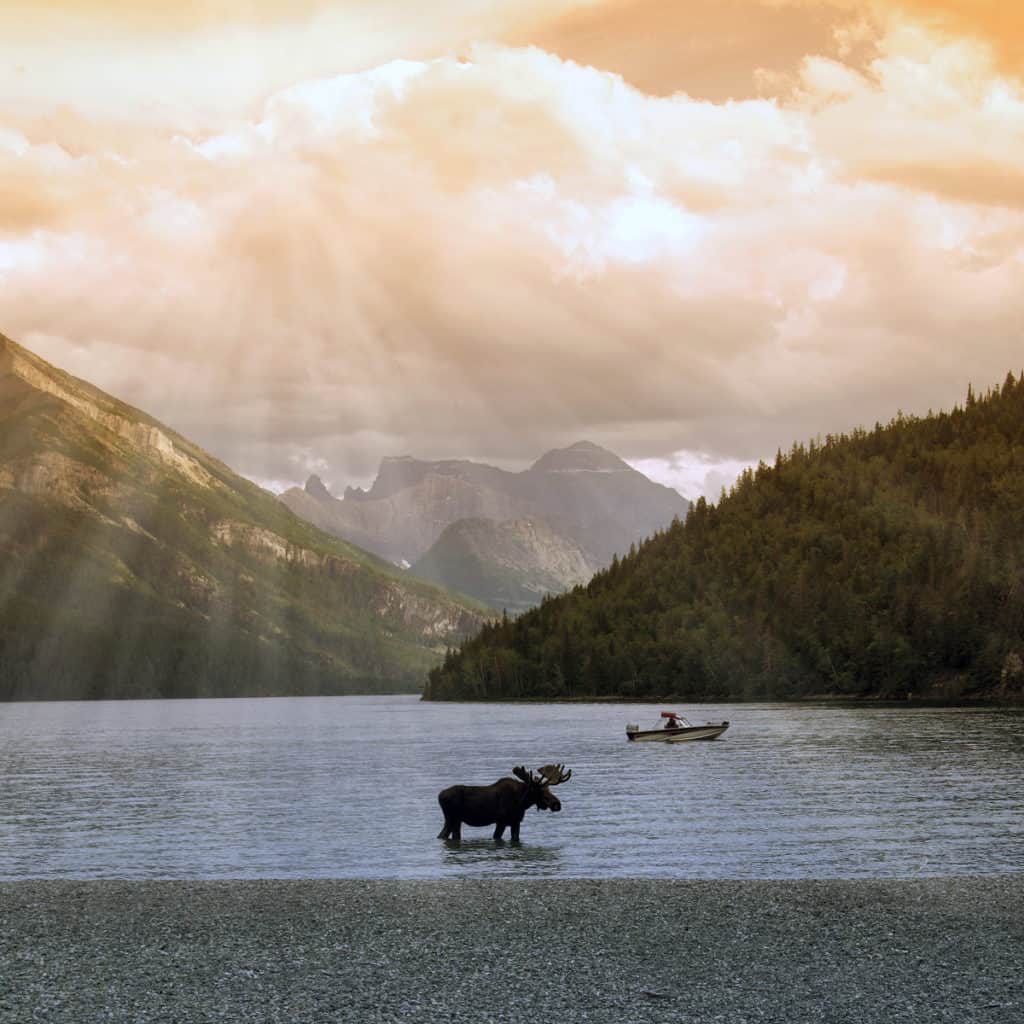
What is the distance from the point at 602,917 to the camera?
33375 mm

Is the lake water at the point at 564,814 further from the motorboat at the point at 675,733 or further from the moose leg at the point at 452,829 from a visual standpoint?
the motorboat at the point at 675,733

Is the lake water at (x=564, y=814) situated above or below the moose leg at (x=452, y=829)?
below

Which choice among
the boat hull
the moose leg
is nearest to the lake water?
the moose leg

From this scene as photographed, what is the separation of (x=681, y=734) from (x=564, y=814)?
92265 millimetres

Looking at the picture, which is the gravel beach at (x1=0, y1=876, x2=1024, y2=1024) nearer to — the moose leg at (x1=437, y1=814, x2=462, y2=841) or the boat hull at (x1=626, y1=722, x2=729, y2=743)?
the moose leg at (x1=437, y1=814, x2=462, y2=841)

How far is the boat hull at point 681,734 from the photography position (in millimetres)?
157125

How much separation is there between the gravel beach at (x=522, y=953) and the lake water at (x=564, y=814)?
7.99 meters

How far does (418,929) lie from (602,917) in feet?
16.5

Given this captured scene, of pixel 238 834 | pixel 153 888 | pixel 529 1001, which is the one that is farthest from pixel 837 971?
pixel 238 834

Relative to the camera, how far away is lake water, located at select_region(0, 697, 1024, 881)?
48375 millimetres

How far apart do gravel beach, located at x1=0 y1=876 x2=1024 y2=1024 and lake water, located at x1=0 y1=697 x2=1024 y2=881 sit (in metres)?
7.99

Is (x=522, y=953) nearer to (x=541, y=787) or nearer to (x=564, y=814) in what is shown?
(x=541, y=787)

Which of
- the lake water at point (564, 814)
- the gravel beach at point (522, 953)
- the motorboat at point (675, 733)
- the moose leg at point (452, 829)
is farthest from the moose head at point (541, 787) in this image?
the motorboat at point (675, 733)

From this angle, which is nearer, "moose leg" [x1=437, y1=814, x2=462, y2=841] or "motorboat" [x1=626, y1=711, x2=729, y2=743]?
"moose leg" [x1=437, y1=814, x2=462, y2=841]
